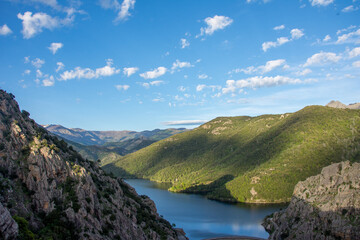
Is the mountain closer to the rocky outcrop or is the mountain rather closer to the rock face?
the rocky outcrop

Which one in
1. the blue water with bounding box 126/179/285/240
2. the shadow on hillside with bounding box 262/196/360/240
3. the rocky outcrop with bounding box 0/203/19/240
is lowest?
the blue water with bounding box 126/179/285/240

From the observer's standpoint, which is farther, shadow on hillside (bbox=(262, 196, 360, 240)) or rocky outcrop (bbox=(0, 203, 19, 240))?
shadow on hillside (bbox=(262, 196, 360, 240))

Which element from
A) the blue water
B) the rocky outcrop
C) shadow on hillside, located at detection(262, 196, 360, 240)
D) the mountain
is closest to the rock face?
shadow on hillside, located at detection(262, 196, 360, 240)

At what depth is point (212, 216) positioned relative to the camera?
135500mm

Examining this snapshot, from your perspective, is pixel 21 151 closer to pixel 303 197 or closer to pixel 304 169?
pixel 303 197

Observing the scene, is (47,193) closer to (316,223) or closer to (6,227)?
(6,227)

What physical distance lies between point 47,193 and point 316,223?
235 feet

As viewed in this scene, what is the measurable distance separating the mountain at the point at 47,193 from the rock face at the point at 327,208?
49.8m

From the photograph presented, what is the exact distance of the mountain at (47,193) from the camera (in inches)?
1447

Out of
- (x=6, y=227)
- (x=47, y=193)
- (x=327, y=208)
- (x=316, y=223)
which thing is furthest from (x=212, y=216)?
(x=6, y=227)

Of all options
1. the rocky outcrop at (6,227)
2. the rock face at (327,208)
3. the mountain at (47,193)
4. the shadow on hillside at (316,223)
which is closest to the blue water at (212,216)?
the shadow on hillside at (316,223)

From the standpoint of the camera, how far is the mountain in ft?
121

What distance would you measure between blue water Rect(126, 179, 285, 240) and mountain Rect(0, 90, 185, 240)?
64.8 meters

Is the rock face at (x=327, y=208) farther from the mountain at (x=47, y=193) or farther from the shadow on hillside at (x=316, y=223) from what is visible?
the mountain at (x=47, y=193)
